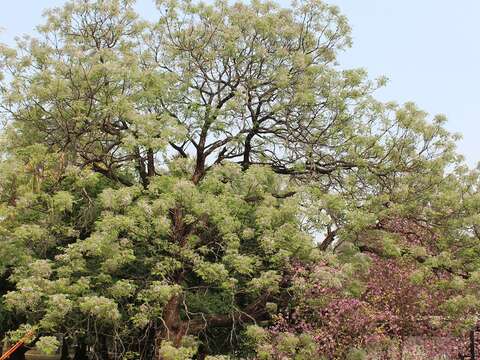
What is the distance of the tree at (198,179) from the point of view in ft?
51.5

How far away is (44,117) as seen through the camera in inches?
714

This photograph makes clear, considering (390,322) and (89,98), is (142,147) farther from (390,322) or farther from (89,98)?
(390,322)

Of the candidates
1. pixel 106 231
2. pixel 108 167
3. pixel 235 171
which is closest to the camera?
pixel 106 231

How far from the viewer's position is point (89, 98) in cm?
1741

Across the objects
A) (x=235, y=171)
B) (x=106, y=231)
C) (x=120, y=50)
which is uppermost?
(x=120, y=50)

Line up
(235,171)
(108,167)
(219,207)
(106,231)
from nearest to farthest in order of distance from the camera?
(106,231)
(219,207)
(235,171)
(108,167)

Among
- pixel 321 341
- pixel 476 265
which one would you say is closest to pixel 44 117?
pixel 321 341

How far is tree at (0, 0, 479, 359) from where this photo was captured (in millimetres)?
15695

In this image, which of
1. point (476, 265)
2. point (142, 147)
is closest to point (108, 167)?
point (142, 147)

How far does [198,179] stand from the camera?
19.1 meters

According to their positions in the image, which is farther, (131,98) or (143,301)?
(131,98)

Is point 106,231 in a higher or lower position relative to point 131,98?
→ lower

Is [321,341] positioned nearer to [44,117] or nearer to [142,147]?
[142,147]

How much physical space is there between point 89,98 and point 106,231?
464 centimetres
